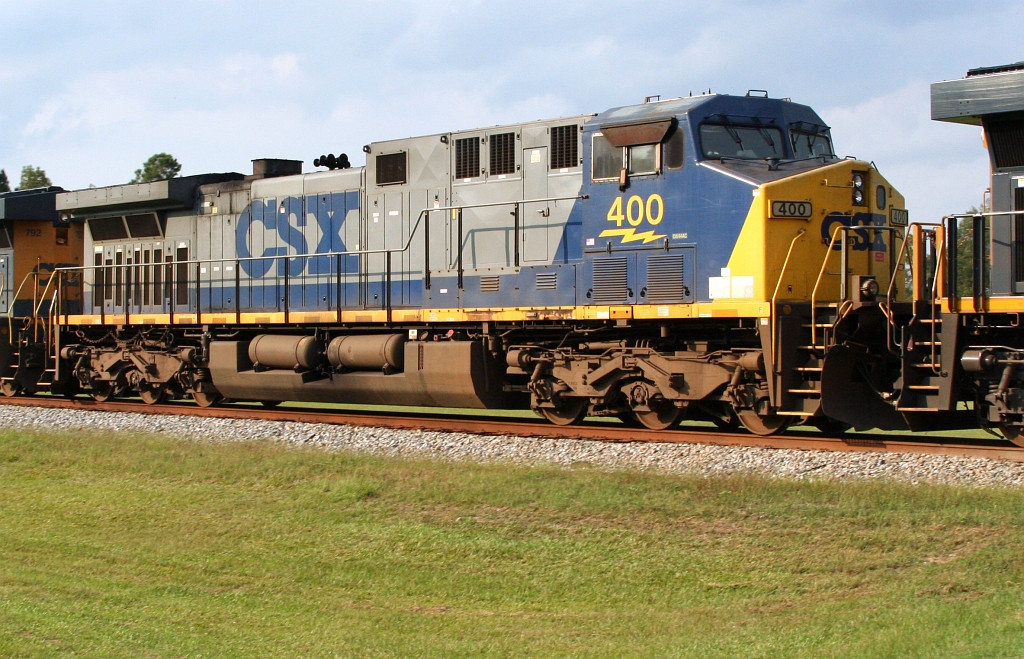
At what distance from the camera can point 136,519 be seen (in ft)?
27.2

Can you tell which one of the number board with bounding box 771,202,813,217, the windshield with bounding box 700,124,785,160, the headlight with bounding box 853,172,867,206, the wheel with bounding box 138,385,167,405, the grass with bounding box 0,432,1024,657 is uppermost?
the windshield with bounding box 700,124,785,160

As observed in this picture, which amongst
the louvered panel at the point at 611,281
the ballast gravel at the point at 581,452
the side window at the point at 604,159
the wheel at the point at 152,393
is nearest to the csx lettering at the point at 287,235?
the wheel at the point at 152,393

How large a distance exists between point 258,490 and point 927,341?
6055mm

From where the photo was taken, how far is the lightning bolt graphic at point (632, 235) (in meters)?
11.3

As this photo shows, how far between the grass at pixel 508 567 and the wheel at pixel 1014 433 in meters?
2.32

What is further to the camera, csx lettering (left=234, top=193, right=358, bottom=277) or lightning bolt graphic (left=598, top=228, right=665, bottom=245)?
csx lettering (left=234, top=193, right=358, bottom=277)

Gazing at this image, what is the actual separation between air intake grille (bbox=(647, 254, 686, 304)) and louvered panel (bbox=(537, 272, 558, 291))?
4.30 feet

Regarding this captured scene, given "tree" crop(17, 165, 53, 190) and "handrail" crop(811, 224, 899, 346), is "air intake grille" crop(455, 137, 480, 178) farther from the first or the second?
"tree" crop(17, 165, 53, 190)

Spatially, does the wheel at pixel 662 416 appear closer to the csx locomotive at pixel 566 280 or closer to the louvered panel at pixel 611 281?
the csx locomotive at pixel 566 280

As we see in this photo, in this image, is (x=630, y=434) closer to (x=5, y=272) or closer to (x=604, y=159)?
(x=604, y=159)

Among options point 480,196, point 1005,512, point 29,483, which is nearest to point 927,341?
point 1005,512

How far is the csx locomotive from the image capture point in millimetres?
10359

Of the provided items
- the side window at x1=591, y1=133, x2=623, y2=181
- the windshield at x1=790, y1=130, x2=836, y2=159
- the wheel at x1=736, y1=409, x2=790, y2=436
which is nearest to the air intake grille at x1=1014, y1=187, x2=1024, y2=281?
the windshield at x1=790, y1=130, x2=836, y2=159

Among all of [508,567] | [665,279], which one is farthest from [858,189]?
[508,567]
